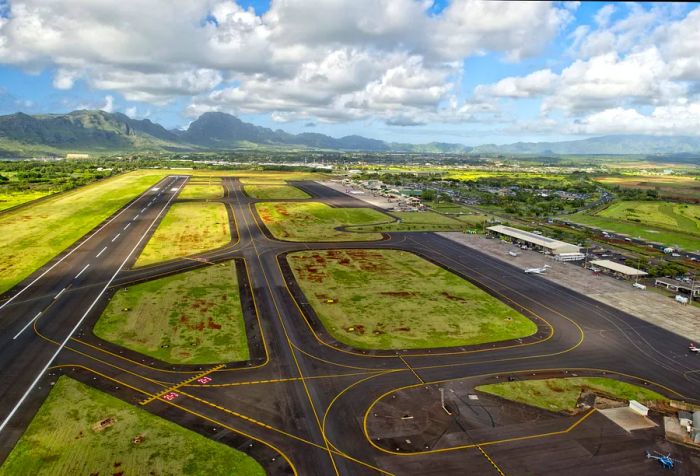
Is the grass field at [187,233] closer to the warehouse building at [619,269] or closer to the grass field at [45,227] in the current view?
the grass field at [45,227]

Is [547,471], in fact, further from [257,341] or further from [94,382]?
[94,382]

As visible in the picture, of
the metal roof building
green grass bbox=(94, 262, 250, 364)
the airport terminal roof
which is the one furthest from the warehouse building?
green grass bbox=(94, 262, 250, 364)

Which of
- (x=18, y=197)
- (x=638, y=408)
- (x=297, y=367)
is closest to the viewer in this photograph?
(x=638, y=408)

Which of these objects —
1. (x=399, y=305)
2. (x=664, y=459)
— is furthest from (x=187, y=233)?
(x=664, y=459)

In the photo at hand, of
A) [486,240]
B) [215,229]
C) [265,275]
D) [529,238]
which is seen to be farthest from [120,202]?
[529,238]

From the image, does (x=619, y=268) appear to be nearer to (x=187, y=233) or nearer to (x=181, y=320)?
(x=181, y=320)

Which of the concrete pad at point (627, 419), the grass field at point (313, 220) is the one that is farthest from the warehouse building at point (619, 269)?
the grass field at point (313, 220)
